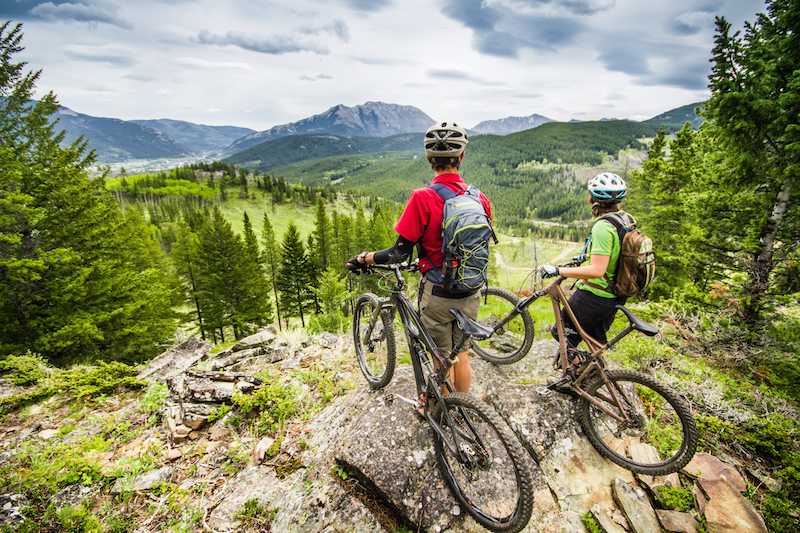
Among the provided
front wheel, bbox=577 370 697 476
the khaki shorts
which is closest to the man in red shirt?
the khaki shorts

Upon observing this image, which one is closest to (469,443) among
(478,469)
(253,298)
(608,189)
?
(478,469)

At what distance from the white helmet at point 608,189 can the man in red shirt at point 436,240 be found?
60.0 inches

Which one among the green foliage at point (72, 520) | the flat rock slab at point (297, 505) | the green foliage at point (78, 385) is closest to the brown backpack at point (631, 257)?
the flat rock slab at point (297, 505)

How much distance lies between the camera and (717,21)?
7141 millimetres

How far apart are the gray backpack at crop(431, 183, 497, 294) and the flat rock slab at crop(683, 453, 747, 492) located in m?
3.38

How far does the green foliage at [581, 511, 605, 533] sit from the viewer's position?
3367mm

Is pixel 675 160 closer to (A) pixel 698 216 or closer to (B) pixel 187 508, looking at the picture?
(A) pixel 698 216

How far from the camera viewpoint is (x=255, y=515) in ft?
12.5

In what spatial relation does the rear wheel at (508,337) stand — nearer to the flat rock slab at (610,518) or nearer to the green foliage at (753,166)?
the flat rock slab at (610,518)

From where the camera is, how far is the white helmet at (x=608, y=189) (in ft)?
14.2

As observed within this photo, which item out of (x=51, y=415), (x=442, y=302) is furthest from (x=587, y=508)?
(x=51, y=415)

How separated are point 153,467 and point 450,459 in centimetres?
404

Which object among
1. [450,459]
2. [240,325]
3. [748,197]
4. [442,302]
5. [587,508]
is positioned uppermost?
[748,197]

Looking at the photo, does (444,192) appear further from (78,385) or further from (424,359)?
(78,385)
